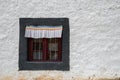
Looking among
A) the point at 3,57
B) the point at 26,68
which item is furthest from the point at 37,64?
the point at 3,57

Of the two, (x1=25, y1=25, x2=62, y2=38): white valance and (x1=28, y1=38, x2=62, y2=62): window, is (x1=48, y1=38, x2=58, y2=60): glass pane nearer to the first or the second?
(x1=28, y1=38, x2=62, y2=62): window

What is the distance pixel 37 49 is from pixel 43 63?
533 millimetres

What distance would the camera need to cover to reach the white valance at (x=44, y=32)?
40.4ft

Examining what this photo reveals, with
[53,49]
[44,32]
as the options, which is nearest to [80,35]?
[53,49]

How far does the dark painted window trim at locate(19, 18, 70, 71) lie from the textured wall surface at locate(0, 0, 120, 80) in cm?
14

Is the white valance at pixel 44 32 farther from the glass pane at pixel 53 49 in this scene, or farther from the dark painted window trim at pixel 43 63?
the glass pane at pixel 53 49

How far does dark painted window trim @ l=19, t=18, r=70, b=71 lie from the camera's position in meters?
12.4

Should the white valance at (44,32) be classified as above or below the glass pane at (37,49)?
above

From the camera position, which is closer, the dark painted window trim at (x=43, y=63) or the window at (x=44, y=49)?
the dark painted window trim at (x=43, y=63)

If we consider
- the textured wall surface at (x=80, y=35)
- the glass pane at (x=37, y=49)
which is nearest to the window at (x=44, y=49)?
the glass pane at (x=37, y=49)

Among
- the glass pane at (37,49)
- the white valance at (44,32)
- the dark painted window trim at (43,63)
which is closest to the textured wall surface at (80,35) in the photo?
the dark painted window trim at (43,63)

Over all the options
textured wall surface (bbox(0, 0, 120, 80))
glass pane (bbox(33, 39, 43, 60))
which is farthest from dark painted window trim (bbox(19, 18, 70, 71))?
glass pane (bbox(33, 39, 43, 60))

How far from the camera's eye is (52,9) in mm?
12383

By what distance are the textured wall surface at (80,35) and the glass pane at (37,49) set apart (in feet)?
1.72
